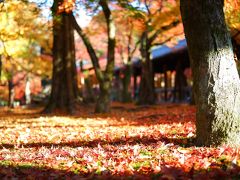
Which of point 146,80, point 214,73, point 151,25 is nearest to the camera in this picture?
point 214,73

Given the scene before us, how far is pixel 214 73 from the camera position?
5.98m

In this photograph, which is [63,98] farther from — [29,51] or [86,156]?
[29,51]

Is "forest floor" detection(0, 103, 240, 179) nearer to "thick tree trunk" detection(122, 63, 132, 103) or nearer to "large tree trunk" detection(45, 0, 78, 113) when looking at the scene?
"large tree trunk" detection(45, 0, 78, 113)

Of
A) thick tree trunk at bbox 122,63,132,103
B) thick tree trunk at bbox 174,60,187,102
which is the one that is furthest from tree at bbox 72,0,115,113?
thick tree trunk at bbox 122,63,132,103

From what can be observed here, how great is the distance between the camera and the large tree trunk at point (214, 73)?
591 cm

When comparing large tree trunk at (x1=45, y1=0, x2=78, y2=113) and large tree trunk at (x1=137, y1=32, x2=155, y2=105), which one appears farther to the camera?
large tree trunk at (x1=137, y1=32, x2=155, y2=105)

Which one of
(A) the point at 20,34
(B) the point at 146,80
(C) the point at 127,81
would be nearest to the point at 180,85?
(B) the point at 146,80

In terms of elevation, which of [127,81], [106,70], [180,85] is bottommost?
[180,85]

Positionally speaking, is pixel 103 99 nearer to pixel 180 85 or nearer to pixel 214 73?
pixel 214 73

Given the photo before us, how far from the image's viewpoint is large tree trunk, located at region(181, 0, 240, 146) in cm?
591

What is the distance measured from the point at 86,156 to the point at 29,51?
27.1 meters

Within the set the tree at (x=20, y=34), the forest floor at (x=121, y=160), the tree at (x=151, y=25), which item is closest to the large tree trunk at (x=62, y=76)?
the tree at (x=20, y=34)

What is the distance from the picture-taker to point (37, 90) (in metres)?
43.8

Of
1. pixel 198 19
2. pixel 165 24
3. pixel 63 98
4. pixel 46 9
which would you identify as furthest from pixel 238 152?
pixel 165 24
